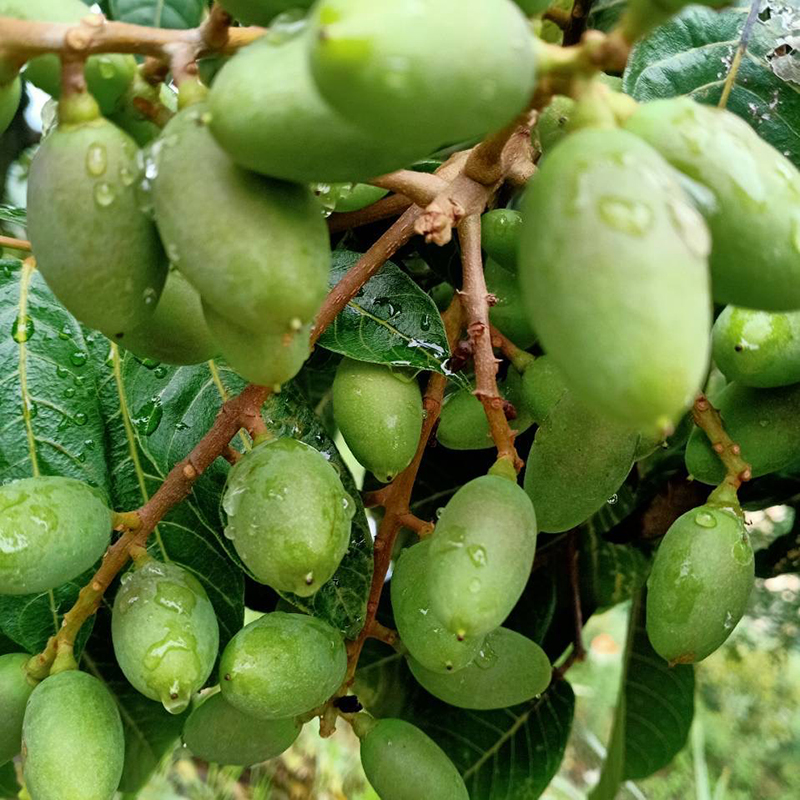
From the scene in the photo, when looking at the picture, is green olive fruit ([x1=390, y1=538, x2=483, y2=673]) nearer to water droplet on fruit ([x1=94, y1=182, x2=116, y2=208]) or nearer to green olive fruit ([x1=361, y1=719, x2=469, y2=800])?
green olive fruit ([x1=361, y1=719, x2=469, y2=800])

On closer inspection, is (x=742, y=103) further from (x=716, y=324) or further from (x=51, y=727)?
(x=51, y=727)

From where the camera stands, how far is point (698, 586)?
625 mm

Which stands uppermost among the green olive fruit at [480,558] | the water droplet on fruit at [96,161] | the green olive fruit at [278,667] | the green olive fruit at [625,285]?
the green olive fruit at [625,285]

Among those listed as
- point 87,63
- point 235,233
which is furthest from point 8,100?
point 235,233

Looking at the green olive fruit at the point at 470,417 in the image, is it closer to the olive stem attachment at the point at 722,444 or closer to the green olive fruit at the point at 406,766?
the olive stem attachment at the point at 722,444

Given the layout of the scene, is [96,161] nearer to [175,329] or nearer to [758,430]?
[175,329]

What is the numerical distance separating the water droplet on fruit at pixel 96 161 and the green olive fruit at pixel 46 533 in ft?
0.89

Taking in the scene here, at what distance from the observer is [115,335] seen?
0.47 metres

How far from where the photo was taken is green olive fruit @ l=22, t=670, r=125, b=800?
609 mm

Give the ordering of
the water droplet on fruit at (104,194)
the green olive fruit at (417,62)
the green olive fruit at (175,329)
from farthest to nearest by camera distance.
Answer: the green olive fruit at (175,329) < the water droplet on fruit at (104,194) < the green olive fruit at (417,62)

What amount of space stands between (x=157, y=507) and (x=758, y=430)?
45 centimetres

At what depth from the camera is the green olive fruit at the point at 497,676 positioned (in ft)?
2.41

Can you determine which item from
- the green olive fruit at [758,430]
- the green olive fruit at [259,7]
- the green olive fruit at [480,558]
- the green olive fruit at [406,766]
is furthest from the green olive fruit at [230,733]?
the green olive fruit at [259,7]

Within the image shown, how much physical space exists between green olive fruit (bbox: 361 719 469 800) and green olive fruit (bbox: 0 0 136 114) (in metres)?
0.51
